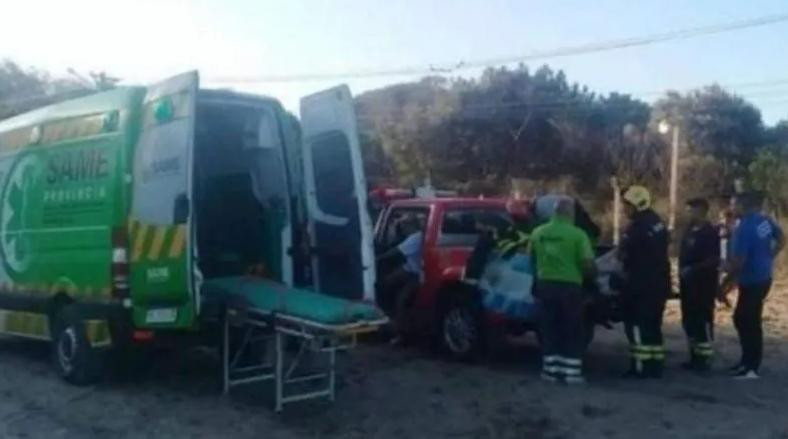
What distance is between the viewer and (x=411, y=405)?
29.5ft

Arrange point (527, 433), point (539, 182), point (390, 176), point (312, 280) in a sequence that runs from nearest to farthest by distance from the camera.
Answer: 1. point (527, 433)
2. point (312, 280)
3. point (539, 182)
4. point (390, 176)

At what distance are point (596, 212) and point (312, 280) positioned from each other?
24.7m

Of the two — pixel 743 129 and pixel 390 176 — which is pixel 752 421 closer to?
pixel 390 176

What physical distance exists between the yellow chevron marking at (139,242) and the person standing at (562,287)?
3527 millimetres

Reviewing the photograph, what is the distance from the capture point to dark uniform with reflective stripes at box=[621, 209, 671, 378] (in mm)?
10062

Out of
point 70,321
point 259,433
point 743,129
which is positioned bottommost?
point 259,433

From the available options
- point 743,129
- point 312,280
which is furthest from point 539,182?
point 312,280

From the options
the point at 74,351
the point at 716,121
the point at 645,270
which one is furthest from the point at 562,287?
the point at 716,121

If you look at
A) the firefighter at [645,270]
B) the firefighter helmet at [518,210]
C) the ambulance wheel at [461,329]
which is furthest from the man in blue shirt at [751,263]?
the firefighter helmet at [518,210]

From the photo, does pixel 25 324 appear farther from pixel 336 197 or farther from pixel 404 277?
pixel 404 277

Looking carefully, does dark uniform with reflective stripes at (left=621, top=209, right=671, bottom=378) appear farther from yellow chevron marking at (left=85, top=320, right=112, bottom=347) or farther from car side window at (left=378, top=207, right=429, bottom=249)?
yellow chevron marking at (left=85, top=320, right=112, bottom=347)

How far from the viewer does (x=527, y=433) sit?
7957 millimetres

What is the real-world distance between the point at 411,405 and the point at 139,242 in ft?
8.57

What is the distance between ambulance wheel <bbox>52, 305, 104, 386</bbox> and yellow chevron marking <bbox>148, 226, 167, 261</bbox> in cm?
120
